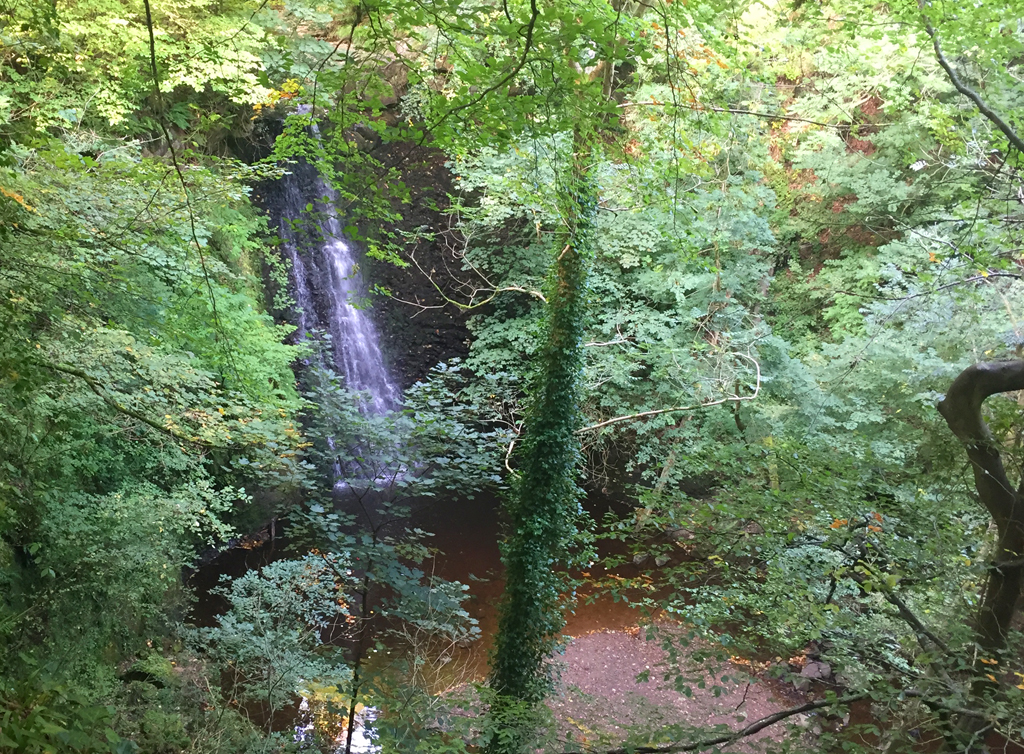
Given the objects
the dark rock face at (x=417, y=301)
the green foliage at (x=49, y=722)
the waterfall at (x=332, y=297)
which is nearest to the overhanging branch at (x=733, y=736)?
the green foliage at (x=49, y=722)

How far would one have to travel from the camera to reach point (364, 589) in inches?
189

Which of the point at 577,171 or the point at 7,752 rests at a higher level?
the point at 577,171

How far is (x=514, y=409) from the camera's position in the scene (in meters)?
6.74

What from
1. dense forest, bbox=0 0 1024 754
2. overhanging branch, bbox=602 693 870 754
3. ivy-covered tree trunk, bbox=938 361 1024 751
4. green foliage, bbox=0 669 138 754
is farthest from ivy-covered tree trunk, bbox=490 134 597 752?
green foliage, bbox=0 669 138 754

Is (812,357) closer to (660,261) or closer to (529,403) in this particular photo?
(660,261)

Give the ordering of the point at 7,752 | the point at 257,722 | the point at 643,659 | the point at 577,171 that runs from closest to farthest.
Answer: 1. the point at 7,752
2. the point at 577,171
3. the point at 257,722
4. the point at 643,659

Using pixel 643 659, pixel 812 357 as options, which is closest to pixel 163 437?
pixel 643 659

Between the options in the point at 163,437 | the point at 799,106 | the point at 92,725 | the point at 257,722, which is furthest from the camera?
the point at 799,106

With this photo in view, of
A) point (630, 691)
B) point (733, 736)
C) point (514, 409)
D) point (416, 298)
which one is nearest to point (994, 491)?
point (733, 736)

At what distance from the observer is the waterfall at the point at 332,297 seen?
416 inches

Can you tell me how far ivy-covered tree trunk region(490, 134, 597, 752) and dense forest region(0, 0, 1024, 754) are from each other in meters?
0.03

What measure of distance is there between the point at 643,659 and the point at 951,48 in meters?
7.01

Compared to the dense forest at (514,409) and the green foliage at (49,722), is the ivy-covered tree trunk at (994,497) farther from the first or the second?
the green foliage at (49,722)

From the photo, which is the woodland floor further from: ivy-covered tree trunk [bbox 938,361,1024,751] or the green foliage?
the green foliage
